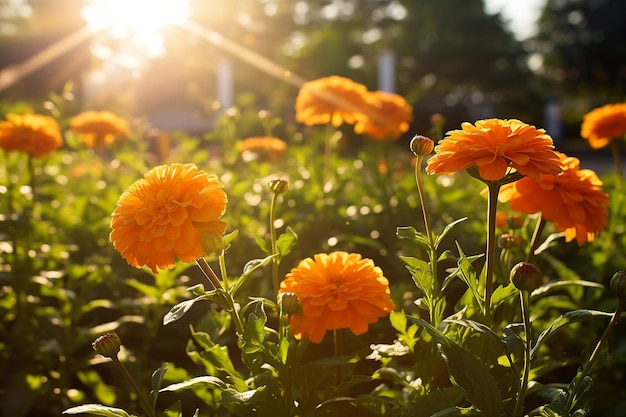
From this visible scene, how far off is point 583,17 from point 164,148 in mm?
30682

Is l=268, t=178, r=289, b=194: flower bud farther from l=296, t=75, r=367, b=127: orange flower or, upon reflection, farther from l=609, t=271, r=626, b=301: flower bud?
l=296, t=75, r=367, b=127: orange flower

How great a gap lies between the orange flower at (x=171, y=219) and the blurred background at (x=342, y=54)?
14142mm

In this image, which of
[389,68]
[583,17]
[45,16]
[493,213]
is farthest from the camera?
[45,16]

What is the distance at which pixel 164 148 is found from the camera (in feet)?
16.3

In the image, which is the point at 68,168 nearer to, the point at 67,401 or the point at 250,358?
the point at 67,401

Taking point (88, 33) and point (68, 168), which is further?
point (88, 33)

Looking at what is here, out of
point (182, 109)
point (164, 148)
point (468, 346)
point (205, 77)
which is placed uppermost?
point (182, 109)

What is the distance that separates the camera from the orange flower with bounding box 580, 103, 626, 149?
109 inches

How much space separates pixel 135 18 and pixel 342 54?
17.3 ft

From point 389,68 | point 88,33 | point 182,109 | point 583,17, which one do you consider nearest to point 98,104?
point 389,68

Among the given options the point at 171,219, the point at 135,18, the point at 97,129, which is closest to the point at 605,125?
the point at 171,219

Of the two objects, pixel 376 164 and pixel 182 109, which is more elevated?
pixel 182 109

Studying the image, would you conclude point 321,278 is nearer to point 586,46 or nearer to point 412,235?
point 412,235

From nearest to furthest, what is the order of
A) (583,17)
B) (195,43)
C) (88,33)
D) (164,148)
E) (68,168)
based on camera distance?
(68,168)
(164,148)
(88,33)
(195,43)
(583,17)
